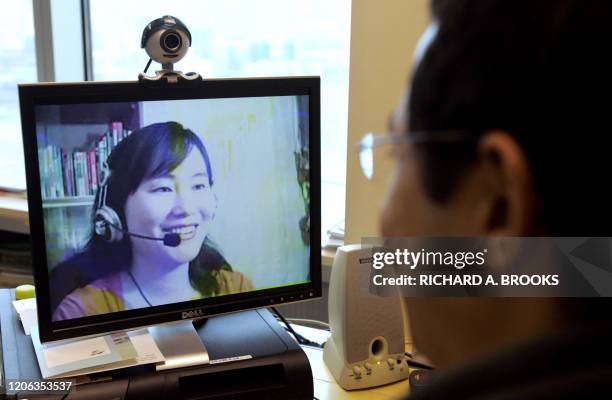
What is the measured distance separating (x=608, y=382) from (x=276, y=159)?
37.4 inches

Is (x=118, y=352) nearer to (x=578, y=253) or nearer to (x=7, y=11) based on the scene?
(x=578, y=253)

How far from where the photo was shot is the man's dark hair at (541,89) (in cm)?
51

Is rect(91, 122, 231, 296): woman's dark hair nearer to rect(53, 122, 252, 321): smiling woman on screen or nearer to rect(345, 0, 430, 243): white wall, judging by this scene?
rect(53, 122, 252, 321): smiling woman on screen

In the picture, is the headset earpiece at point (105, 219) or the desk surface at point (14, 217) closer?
the headset earpiece at point (105, 219)

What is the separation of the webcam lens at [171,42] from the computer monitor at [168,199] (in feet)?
0.31

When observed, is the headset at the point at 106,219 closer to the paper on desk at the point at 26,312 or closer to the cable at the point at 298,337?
the paper on desk at the point at 26,312

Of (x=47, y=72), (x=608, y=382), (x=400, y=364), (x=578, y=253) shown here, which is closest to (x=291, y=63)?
(x=47, y=72)

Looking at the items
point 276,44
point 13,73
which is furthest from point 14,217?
point 276,44

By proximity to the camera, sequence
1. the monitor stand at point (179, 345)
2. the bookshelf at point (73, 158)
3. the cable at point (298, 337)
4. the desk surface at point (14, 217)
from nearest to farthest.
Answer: the bookshelf at point (73, 158) < the monitor stand at point (179, 345) < the cable at point (298, 337) < the desk surface at point (14, 217)

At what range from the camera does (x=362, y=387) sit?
4.91 feet

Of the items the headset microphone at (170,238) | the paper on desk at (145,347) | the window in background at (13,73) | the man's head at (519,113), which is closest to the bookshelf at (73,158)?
the headset microphone at (170,238)

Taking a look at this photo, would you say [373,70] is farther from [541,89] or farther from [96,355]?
[541,89]

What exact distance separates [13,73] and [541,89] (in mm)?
2527

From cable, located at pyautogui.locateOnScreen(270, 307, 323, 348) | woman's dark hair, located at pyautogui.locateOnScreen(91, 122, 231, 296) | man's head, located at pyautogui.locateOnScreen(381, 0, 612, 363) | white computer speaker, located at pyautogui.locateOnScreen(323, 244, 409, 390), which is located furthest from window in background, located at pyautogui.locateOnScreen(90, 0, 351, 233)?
man's head, located at pyautogui.locateOnScreen(381, 0, 612, 363)
